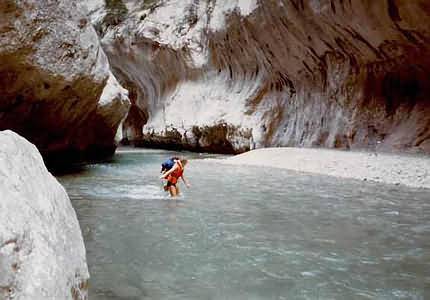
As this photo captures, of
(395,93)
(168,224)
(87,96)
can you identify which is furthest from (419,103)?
(168,224)

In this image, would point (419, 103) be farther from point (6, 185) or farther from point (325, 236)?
point (6, 185)

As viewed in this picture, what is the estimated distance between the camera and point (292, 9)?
1486cm

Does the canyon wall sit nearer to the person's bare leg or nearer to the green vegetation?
the green vegetation

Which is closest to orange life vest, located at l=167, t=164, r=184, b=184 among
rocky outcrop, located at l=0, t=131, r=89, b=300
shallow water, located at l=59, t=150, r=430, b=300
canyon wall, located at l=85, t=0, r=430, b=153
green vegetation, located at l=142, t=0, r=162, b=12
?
shallow water, located at l=59, t=150, r=430, b=300

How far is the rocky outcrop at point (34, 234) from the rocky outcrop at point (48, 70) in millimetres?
6494

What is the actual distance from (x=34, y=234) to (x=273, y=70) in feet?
58.7

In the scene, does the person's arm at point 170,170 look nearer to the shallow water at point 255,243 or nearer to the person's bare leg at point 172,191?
the person's bare leg at point 172,191

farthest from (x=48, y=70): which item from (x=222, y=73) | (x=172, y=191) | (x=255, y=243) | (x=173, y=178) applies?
(x=222, y=73)

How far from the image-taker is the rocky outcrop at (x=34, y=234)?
4.06ft

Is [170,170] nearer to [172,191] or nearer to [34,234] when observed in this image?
[172,191]

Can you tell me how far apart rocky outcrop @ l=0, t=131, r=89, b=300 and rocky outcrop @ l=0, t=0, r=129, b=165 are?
649 cm

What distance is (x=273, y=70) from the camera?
18609 mm

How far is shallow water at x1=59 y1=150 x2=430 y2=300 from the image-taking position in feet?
9.53

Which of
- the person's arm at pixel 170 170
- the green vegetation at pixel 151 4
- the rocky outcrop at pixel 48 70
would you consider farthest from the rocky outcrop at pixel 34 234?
the green vegetation at pixel 151 4
